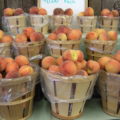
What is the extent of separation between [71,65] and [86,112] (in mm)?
263

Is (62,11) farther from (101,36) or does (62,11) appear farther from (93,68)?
(93,68)

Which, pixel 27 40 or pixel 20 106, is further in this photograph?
pixel 27 40

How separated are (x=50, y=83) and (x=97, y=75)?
18cm

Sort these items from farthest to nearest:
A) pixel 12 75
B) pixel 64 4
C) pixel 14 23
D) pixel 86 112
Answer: pixel 64 4 → pixel 14 23 → pixel 86 112 → pixel 12 75

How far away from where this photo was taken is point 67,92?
34.9 inches

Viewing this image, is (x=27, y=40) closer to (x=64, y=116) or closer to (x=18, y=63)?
(x=18, y=63)

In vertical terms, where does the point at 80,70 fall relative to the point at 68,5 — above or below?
below

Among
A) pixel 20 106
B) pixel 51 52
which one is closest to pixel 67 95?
pixel 20 106

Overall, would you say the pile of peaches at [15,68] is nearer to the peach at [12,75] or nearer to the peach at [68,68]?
the peach at [12,75]

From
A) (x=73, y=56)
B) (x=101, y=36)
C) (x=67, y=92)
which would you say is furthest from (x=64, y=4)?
(x=67, y=92)

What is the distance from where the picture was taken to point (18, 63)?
3.22 ft

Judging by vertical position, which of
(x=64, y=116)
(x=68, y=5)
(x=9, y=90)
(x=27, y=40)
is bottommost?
(x=64, y=116)

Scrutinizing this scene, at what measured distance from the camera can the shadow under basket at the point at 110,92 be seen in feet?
3.04

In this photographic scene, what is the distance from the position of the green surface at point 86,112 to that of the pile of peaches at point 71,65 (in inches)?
7.6
